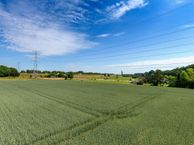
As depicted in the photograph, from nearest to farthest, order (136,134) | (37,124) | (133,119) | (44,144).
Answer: (44,144) → (136,134) → (37,124) → (133,119)

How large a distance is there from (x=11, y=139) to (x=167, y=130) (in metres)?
7.29

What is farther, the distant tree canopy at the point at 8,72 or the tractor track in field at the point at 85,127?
the distant tree canopy at the point at 8,72

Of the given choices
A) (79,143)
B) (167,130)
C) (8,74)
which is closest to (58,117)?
(79,143)

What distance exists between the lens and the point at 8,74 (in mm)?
137125

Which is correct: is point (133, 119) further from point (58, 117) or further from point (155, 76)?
point (155, 76)

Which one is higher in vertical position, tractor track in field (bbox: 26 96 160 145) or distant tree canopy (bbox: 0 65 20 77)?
distant tree canopy (bbox: 0 65 20 77)

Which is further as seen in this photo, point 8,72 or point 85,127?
point 8,72

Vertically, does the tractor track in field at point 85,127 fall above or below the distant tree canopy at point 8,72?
below

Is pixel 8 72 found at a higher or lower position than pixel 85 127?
higher

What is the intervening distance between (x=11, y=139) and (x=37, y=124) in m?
2.60

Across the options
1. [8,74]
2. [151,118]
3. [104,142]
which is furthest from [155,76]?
[8,74]

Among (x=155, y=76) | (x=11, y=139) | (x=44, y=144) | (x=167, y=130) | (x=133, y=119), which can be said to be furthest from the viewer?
(x=155, y=76)

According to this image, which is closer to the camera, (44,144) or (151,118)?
(44,144)

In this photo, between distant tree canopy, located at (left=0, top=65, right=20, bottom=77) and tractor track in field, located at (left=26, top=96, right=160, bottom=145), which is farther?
distant tree canopy, located at (left=0, top=65, right=20, bottom=77)
